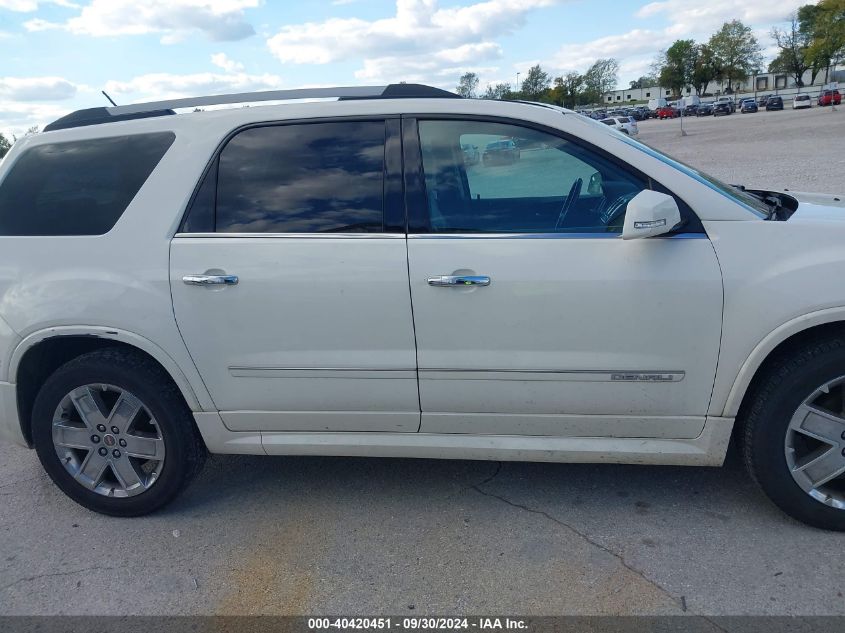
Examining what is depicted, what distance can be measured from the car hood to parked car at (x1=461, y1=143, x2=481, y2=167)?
4.63 ft

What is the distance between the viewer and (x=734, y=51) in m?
104

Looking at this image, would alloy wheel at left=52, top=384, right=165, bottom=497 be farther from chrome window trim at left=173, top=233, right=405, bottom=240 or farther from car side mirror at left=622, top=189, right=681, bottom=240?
car side mirror at left=622, top=189, right=681, bottom=240

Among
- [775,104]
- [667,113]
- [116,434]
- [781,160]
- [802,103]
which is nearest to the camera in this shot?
[116,434]

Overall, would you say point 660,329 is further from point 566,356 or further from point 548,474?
point 548,474

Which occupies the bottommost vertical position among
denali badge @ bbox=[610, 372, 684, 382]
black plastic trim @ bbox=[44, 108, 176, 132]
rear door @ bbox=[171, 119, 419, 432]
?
denali badge @ bbox=[610, 372, 684, 382]

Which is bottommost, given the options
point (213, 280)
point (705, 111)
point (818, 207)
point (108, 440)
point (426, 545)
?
point (705, 111)

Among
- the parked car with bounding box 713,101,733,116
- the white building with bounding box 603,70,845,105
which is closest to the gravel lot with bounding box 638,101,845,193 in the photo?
the parked car with bounding box 713,101,733,116

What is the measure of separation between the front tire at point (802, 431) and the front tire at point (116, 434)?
261cm

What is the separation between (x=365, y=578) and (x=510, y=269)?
4.70 ft

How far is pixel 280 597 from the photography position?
9.30 feet

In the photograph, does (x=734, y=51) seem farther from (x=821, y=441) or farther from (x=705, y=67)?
(x=821, y=441)

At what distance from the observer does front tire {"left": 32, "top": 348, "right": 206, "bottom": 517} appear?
3340 mm

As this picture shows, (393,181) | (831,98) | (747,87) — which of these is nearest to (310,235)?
(393,181)

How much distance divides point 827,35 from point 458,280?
104m
